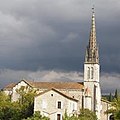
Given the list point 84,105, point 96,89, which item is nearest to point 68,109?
point 84,105

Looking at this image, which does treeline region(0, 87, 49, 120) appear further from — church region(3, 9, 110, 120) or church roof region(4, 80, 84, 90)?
church roof region(4, 80, 84, 90)

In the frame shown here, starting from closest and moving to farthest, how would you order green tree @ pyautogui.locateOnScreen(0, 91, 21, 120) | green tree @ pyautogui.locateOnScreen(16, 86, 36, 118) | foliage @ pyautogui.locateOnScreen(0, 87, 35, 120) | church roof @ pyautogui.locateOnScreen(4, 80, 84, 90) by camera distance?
green tree @ pyautogui.locateOnScreen(0, 91, 21, 120) → foliage @ pyautogui.locateOnScreen(0, 87, 35, 120) → green tree @ pyautogui.locateOnScreen(16, 86, 36, 118) → church roof @ pyautogui.locateOnScreen(4, 80, 84, 90)

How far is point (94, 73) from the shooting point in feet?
373

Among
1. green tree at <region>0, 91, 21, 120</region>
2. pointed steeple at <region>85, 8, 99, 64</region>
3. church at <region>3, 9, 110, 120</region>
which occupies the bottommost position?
green tree at <region>0, 91, 21, 120</region>

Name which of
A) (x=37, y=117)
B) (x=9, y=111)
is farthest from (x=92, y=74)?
(x=37, y=117)

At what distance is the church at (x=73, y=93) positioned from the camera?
86.6 m

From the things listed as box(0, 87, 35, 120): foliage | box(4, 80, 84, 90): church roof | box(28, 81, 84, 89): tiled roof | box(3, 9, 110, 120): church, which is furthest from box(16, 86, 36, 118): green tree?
box(28, 81, 84, 89): tiled roof

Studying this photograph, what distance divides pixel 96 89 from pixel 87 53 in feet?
31.7

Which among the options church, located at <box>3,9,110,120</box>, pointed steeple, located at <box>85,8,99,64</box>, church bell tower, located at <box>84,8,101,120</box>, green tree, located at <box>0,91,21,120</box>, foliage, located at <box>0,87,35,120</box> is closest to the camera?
church, located at <box>3,9,110,120</box>

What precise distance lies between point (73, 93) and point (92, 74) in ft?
37.5

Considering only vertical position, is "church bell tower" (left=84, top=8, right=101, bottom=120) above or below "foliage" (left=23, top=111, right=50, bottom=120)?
above

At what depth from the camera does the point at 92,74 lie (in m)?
114

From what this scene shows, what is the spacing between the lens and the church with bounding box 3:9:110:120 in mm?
86562

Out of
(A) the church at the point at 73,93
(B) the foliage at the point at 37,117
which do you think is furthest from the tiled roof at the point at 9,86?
(B) the foliage at the point at 37,117
